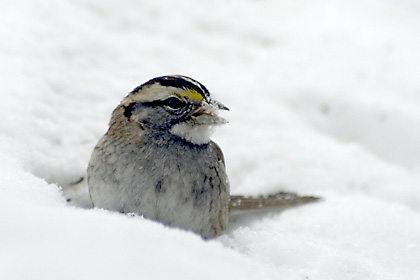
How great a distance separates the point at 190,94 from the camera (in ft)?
12.8

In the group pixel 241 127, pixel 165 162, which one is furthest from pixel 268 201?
pixel 165 162

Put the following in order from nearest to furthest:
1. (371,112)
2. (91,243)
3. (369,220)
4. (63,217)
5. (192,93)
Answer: (91,243), (63,217), (192,93), (369,220), (371,112)

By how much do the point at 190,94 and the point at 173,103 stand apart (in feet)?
0.38

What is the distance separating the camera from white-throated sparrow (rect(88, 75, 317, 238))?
3.74 m

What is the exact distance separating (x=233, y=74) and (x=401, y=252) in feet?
8.95

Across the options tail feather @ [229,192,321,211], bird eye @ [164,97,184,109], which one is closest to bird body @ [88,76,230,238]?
bird eye @ [164,97,184,109]

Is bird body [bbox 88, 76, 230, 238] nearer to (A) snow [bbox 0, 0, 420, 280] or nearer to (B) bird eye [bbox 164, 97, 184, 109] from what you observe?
(B) bird eye [bbox 164, 97, 184, 109]

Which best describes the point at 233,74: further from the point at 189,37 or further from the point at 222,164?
the point at 222,164

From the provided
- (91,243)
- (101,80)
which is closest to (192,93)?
(91,243)

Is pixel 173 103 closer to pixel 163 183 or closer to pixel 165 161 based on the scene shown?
pixel 165 161

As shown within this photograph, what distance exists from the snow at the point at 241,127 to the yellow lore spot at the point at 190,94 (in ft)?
2.83

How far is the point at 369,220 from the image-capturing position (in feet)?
15.0

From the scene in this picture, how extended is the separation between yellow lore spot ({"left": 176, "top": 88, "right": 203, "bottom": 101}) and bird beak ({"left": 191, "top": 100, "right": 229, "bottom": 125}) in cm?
5

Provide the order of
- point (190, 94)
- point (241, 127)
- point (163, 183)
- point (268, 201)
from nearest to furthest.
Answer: point (163, 183) < point (190, 94) < point (268, 201) < point (241, 127)
